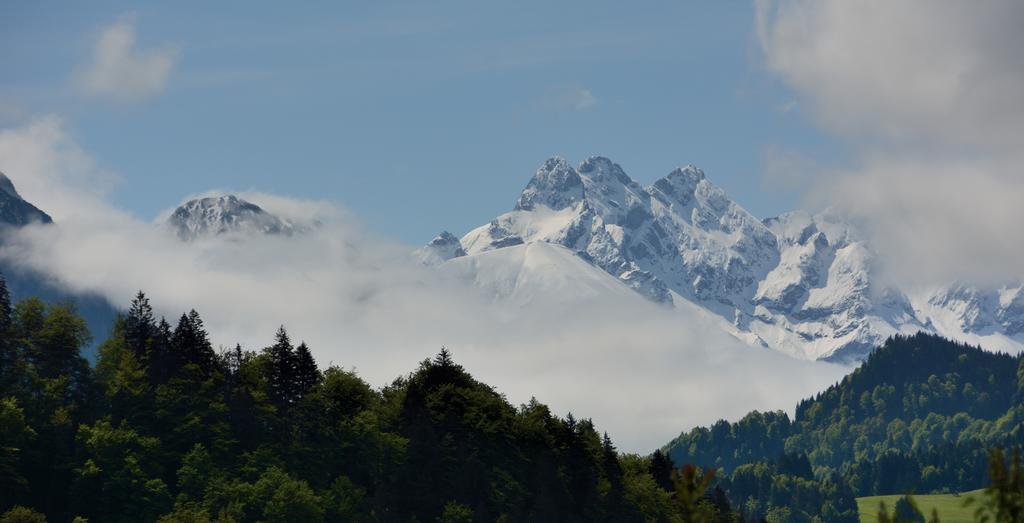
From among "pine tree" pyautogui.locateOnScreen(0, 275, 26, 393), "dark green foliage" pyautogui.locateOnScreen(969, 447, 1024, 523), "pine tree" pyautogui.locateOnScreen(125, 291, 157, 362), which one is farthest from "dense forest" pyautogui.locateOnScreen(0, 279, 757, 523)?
"dark green foliage" pyautogui.locateOnScreen(969, 447, 1024, 523)

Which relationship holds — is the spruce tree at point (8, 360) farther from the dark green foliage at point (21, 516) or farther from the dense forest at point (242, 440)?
the dark green foliage at point (21, 516)

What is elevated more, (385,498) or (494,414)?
(494,414)

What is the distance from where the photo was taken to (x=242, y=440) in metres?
151

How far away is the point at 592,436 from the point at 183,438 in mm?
66697

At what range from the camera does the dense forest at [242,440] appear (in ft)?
449

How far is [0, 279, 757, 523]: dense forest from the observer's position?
13688cm

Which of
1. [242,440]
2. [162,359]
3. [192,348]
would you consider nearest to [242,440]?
[242,440]

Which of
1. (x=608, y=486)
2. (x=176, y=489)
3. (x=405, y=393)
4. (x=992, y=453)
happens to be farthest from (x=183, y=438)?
(x=992, y=453)

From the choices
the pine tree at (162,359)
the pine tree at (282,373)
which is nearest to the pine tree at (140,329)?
the pine tree at (162,359)

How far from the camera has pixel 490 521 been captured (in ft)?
515

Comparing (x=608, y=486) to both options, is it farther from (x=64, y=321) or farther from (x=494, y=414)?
(x=64, y=321)

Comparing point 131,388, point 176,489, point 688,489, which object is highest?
point 131,388

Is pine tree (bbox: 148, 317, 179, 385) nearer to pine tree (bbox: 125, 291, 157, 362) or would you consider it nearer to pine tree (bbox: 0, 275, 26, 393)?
pine tree (bbox: 125, 291, 157, 362)

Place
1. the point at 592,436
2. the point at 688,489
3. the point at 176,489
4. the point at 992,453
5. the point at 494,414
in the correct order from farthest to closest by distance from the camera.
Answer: the point at 592,436 < the point at 494,414 < the point at 176,489 < the point at 992,453 < the point at 688,489
